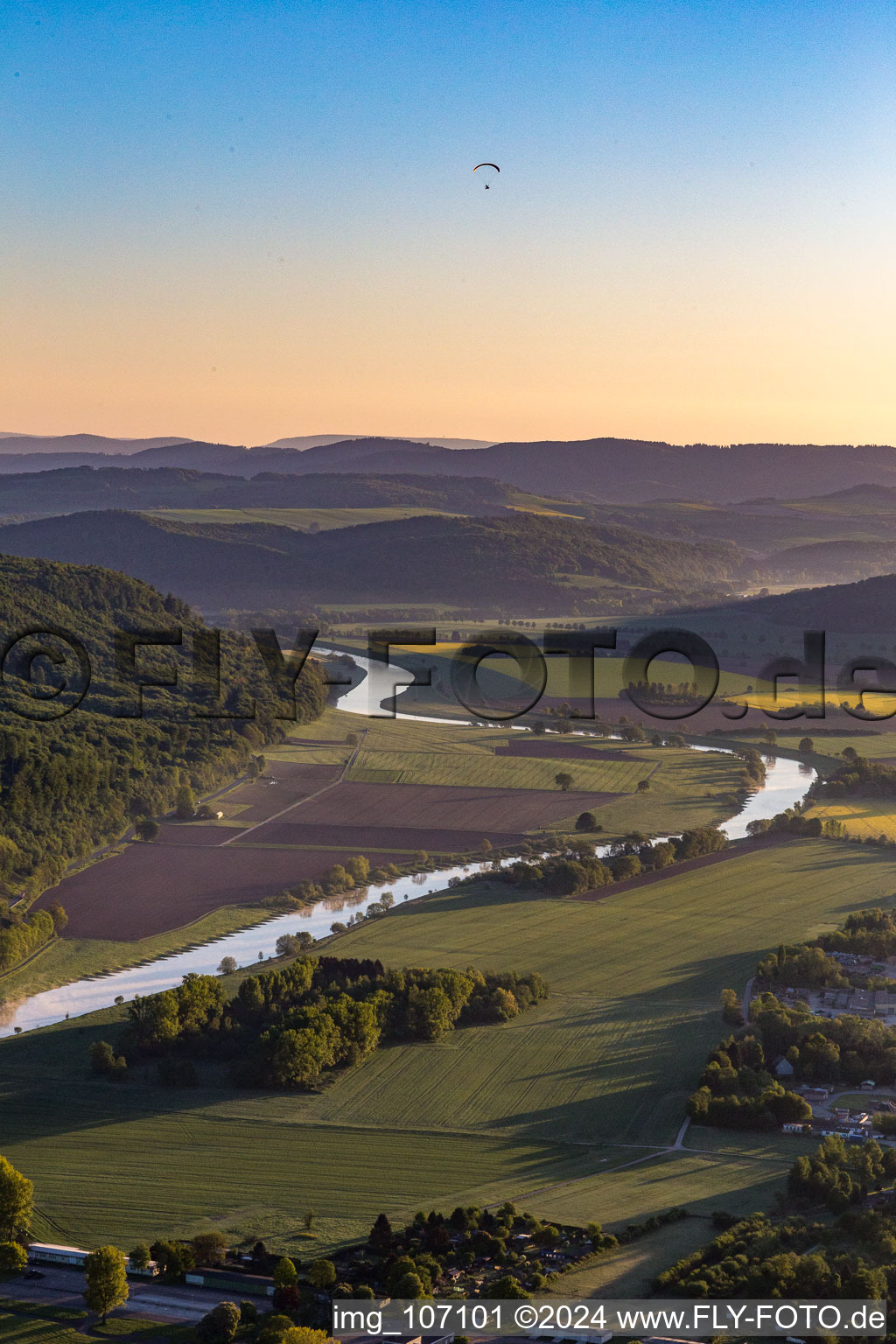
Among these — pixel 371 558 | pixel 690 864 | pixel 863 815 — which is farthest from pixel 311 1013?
pixel 371 558

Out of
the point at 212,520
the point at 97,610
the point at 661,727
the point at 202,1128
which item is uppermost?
the point at 212,520

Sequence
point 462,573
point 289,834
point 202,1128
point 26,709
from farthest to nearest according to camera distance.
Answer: point 462,573, point 26,709, point 289,834, point 202,1128

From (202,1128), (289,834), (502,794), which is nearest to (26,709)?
(289,834)

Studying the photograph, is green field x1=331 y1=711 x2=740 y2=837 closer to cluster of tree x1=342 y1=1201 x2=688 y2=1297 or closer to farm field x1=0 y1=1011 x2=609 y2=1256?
farm field x1=0 y1=1011 x2=609 y2=1256

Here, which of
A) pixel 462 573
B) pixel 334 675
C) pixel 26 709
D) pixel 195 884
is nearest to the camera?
pixel 195 884

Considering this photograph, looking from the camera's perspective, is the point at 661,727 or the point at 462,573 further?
the point at 462,573

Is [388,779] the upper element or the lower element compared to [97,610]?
lower

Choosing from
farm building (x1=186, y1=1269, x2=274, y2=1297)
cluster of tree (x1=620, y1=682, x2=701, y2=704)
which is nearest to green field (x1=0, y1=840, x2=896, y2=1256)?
farm building (x1=186, y1=1269, x2=274, y2=1297)

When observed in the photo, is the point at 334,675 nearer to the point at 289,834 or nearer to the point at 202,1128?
the point at 289,834
